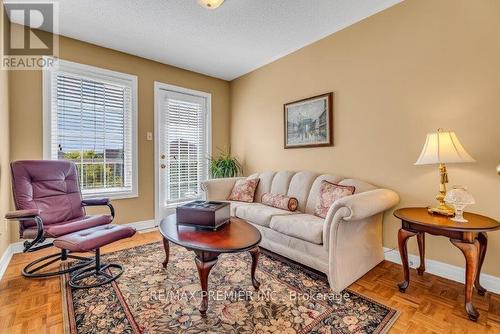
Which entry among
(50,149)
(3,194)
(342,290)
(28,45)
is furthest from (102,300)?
(28,45)

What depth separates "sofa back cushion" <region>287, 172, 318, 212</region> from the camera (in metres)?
2.85

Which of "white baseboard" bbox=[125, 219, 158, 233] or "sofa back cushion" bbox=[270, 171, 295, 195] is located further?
"white baseboard" bbox=[125, 219, 158, 233]

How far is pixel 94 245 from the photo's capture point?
1.83m

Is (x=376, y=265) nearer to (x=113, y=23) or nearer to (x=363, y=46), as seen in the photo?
(x=363, y=46)

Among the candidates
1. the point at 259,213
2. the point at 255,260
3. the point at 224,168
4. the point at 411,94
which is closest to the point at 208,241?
the point at 255,260

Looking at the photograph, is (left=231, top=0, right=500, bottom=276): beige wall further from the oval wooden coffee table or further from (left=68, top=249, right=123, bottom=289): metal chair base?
(left=68, top=249, right=123, bottom=289): metal chair base

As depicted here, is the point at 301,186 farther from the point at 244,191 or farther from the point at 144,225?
the point at 144,225

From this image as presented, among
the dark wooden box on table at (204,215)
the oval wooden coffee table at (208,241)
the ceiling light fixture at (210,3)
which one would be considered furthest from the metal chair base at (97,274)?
the ceiling light fixture at (210,3)

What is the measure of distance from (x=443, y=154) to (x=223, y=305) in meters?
1.95

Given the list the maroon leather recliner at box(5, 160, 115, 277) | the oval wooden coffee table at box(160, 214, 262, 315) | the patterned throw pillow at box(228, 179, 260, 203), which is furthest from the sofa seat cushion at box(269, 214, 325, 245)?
the maroon leather recliner at box(5, 160, 115, 277)

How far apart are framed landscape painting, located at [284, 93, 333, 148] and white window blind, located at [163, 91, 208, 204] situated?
1.59 meters

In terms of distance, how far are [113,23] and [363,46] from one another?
2748 millimetres

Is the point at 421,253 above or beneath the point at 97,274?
above

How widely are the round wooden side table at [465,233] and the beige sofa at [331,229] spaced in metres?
0.27
